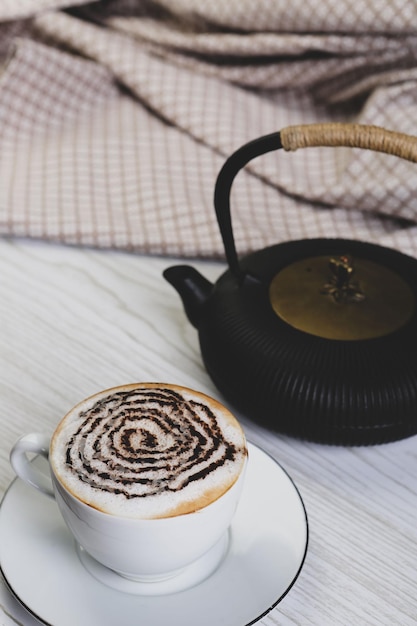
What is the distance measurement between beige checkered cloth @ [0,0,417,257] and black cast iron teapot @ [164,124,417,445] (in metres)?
0.18

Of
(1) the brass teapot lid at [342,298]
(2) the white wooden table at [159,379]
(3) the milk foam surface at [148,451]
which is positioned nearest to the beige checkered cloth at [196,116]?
(2) the white wooden table at [159,379]

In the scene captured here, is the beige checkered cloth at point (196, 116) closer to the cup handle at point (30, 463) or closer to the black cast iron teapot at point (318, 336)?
the black cast iron teapot at point (318, 336)

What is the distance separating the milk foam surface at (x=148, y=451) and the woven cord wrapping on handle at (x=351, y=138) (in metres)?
0.20

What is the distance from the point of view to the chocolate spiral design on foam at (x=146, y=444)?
385 mm

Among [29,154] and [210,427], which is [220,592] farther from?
[29,154]

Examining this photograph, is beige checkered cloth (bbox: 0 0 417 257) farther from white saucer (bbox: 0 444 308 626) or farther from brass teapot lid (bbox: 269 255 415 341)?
white saucer (bbox: 0 444 308 626)

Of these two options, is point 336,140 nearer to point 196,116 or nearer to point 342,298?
point 342,298

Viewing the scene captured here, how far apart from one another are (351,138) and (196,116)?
1.29 feet

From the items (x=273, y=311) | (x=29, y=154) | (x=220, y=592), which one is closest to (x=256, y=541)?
(x=220, y=592)

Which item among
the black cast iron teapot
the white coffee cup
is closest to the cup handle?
the white coffee cup

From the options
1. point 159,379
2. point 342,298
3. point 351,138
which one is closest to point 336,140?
point 351,138

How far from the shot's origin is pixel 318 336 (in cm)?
53

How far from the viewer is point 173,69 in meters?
0.93

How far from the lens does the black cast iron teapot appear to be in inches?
20.3
